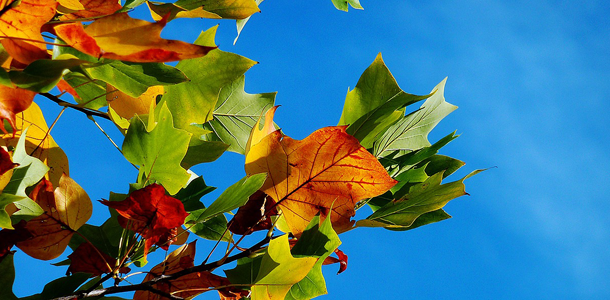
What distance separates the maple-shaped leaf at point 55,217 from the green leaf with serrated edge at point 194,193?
10 centimetres

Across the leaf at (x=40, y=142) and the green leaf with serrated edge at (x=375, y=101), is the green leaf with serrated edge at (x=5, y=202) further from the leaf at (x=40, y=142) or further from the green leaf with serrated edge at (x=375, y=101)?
the green leaf with serrated edge at (x=375, y=101)

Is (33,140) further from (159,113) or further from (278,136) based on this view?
(278,136)

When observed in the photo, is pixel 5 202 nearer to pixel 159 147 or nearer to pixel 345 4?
pixel 159 147

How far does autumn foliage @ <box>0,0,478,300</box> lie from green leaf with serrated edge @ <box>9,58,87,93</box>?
2 centimetres

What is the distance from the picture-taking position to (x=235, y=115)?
69 centimetres

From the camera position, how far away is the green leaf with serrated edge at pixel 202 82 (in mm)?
567

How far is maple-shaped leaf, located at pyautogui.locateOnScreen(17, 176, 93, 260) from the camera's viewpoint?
1.84 ft

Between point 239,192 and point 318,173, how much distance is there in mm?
89

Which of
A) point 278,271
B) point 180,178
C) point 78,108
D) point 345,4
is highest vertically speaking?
point 345,4

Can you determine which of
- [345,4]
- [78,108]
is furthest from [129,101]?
[345,4]

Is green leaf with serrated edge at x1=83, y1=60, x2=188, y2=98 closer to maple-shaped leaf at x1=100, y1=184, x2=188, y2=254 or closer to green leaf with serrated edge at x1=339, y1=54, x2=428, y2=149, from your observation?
maple-shaped leaf at x1=100, y1=184, x2=188, y2=254

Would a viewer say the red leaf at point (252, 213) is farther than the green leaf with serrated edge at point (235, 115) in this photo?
No

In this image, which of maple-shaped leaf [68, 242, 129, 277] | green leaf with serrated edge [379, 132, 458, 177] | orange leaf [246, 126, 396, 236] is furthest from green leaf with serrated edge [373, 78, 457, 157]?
maple-shaped leaf [68, 242, 129, 277]

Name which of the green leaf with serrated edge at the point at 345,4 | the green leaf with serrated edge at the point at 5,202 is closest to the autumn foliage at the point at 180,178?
the green leaf with serrated edge at the point at 5,202
